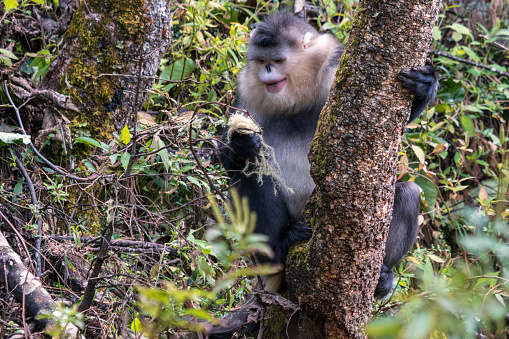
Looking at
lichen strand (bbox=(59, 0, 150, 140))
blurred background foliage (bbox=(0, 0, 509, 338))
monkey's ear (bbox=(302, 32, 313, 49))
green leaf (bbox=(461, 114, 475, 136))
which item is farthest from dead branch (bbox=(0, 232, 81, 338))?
green leaf (bbox=(461, 114, 475, 136))

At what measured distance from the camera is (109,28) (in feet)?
13.2

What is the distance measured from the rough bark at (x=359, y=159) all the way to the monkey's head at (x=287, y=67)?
1104 mm

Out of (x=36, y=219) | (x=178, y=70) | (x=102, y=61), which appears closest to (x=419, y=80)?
(x=36, y=219)

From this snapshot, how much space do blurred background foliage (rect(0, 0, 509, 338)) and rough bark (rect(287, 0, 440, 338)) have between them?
0.33 meters

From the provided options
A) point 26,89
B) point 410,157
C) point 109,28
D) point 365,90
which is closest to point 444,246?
point 410,157

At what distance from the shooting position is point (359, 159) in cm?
222

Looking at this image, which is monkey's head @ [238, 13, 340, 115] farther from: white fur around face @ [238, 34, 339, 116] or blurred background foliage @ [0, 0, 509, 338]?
blurred background foliage @ [0, 0, 509, 338]

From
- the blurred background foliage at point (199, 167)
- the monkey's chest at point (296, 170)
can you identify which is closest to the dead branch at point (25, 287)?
the blurred background foliage at point (199, 167)

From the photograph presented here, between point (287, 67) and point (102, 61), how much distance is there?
157cm

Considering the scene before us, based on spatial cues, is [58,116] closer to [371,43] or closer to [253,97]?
[253,97]

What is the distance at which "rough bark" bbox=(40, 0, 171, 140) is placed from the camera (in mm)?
4008

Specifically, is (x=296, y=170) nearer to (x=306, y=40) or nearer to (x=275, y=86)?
(x=275, y=86)

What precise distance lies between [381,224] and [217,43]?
3.05 metres

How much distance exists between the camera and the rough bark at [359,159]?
6.96 ft
